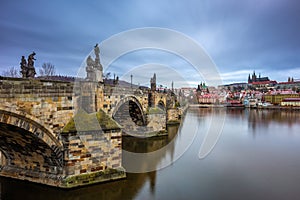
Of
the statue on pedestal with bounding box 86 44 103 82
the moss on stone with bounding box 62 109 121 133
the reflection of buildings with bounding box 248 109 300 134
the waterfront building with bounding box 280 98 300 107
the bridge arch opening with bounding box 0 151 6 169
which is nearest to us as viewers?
the moss on stone with bounding box 62 109 121 133

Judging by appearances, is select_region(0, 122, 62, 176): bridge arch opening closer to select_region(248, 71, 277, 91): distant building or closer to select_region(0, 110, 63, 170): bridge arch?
select_region(0, 110, 63, 170): bridge arch

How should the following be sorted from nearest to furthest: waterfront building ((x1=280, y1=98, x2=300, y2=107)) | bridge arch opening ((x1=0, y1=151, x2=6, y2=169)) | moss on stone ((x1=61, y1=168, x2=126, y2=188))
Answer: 1. moss on stone ((x1=61, y1=168, x2=126, y2=188))
2. bridge arch opening ((x1=0, y1=151, x2=6, y2=169))
3. waterfront building ((x1=280, y1=98, x2=300, y2=107))

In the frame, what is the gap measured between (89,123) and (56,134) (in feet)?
4.05

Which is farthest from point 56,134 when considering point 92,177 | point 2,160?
point 2,160

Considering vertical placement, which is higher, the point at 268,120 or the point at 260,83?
the point at 260,83

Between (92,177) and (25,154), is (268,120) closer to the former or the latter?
(92,177)

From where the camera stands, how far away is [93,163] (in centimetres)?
796

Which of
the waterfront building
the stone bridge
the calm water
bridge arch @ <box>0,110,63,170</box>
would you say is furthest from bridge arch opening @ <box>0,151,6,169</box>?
the waterfront building

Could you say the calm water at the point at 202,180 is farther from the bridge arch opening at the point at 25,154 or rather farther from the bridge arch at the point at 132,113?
the bridge arch at the point at 132,113

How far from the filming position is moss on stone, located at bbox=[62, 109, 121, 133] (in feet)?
25.4

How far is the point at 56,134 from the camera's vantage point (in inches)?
292

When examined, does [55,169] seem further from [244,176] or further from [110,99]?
[244,176]

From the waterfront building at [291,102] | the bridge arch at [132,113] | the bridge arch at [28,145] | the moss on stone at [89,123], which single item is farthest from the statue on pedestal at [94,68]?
the waterfront building at [291,102]

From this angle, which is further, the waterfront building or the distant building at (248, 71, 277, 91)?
the distant building at (248, 71, 277, 91)
